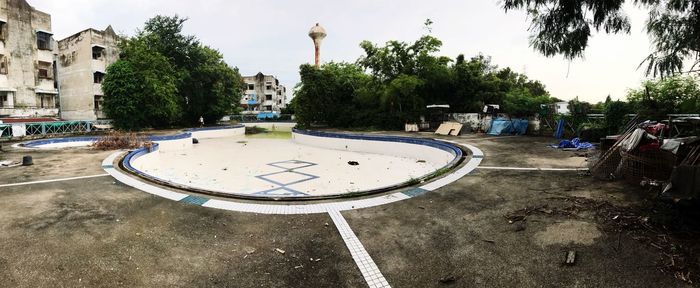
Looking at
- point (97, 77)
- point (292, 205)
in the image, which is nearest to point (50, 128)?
point (97, 77)

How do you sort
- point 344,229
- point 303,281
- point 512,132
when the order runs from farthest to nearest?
point 512,132 < point 344,229 < point 303,281

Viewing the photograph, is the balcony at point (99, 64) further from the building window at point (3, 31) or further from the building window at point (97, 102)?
the building window at point (3, 31)

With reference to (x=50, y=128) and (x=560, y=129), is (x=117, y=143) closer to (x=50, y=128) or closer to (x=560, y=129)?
(x=50, y=128)

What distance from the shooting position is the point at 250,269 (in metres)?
3.80

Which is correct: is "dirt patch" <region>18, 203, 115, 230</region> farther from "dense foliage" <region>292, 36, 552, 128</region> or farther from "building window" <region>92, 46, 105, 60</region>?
"building window" <region>92, 46, 105, 60</region>

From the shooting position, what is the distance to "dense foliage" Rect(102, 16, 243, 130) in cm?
2209

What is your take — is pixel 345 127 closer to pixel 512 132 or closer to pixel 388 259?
pixel 512 132

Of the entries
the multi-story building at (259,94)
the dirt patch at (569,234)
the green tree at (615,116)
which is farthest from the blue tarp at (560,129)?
the multi-story building at (259,94)

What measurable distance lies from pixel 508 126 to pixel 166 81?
2338 centimetres

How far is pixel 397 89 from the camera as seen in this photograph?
72.2 ft

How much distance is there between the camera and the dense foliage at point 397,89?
22.7 m

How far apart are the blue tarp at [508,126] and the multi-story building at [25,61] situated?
105 ft

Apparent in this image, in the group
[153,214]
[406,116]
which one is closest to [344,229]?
[153,214]

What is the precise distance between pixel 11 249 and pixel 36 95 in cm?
3066
